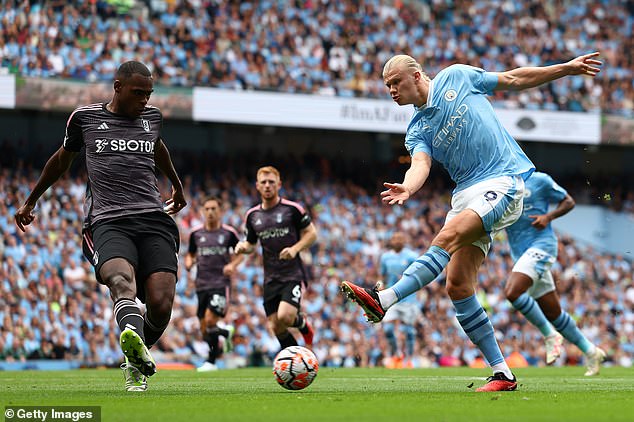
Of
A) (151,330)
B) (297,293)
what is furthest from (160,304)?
(297,293)

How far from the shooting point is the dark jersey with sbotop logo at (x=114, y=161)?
7.82m

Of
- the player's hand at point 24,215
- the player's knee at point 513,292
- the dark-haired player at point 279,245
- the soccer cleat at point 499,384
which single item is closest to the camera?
the soccer cleat at point 499,384

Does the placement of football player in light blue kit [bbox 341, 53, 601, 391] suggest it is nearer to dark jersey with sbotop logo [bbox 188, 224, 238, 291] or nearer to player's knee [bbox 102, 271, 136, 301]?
player's knee [bbox 102, 271, 136, 301]

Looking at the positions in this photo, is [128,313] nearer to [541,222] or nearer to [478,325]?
[478,325]

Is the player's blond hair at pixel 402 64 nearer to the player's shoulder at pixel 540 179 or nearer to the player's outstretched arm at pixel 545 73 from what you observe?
the player's outstretched arm at pixel 545 73

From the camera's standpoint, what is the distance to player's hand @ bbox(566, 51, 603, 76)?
7738mm

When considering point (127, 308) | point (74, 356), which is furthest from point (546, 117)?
point (127, 308)

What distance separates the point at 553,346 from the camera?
12.4 m

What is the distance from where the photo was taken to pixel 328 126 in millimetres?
25688

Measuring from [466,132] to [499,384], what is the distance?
191 cm

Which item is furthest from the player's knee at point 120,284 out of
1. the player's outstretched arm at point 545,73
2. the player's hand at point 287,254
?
the player's hand at point 287,254

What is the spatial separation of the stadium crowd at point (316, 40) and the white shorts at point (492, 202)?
16397 millimetres

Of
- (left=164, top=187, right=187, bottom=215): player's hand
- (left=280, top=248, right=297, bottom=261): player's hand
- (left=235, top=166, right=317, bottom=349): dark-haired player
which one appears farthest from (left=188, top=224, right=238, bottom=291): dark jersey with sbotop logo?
(left=164, top=187, right=187, bottom=215): player's hand

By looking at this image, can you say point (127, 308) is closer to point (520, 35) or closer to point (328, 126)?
point (328, 126)
